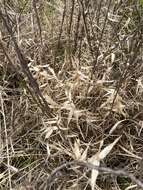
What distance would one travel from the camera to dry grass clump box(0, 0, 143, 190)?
4.72ft

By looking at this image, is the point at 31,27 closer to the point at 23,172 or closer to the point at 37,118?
the point at 37,118

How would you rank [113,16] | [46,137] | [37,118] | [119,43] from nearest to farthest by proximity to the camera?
[46,137]
[37,118]
[119,43]
[113,16]

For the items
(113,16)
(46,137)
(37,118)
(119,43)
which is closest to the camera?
(46,137)

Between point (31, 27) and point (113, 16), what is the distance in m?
0.36

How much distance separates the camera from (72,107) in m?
1.50

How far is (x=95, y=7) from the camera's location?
1.82m

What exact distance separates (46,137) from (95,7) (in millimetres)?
656

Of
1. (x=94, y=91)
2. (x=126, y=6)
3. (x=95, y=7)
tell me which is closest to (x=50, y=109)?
(x=94, y=91)

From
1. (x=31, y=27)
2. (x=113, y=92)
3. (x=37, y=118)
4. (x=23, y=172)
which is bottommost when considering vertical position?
(x=23, y=172)

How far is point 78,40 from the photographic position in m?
1.80

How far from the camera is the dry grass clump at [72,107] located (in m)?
1.44

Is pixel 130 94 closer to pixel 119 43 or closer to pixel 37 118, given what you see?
pixel 119 43

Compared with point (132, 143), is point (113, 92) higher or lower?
higher

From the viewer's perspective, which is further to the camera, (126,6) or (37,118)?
(126,6)
